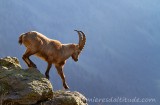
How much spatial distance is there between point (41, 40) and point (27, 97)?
3.17m

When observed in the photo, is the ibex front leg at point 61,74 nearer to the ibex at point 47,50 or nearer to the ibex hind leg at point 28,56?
the ibex at point 47,50

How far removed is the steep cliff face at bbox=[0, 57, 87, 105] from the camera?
38.3ft

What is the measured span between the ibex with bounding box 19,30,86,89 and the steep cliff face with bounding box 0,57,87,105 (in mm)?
972

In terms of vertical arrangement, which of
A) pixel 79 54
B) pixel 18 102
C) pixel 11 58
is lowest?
pixel 18 102

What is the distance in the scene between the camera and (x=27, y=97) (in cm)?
1171

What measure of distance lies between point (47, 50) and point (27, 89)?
9.81 feet

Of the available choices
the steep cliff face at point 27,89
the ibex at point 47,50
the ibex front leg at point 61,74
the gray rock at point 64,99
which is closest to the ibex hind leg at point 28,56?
the ibex at point 47,50

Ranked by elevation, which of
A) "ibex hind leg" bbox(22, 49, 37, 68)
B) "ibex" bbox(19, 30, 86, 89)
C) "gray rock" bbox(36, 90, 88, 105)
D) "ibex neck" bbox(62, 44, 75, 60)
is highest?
"ibex neck" bbox(62, 44, 75, 60)

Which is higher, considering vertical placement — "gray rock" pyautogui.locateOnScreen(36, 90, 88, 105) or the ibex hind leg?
the ibex hind leg

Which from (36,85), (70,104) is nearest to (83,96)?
(70,104)

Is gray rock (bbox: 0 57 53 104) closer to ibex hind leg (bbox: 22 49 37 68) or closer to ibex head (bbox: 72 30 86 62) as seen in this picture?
ibex hind leg (bbox: 22 49 37 68)

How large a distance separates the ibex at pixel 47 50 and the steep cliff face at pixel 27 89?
97 centimetres

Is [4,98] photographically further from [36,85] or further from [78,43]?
[78,43]

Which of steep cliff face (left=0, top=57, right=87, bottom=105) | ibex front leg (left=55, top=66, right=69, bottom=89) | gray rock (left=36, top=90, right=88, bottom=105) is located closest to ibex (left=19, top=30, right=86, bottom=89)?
ibex front leg (left=55, top=66, right=69, bottom=89)
